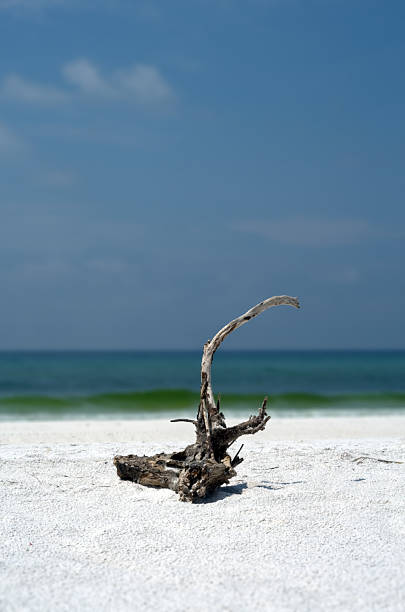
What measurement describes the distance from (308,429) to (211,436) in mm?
6793

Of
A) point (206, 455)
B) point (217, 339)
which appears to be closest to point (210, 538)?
point (206, 455)

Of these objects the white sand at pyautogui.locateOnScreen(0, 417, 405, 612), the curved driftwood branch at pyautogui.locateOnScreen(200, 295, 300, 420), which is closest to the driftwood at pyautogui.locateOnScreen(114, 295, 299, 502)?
the curved driftwood branch at pyautogui.locateOnScreen(200, 295, 300, 420)

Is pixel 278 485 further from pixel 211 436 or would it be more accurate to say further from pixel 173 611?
pixel 173 611

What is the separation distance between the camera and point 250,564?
3963mm

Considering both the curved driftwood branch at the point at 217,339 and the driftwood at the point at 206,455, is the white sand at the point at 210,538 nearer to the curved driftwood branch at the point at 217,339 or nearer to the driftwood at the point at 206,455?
the driftwood at the point at 206,455

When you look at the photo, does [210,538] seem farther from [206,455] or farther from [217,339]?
[217,339]

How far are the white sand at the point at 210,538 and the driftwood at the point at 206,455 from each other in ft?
0.48

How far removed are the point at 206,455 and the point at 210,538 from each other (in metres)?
1.27

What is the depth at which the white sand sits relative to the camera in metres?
3.45

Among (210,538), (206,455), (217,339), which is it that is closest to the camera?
(210,538)

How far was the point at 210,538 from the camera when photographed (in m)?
4.44

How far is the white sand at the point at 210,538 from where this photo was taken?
3447 mm

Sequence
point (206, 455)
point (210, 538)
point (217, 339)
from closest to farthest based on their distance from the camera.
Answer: point (210, 538), point (206, 455), point (217, 339)

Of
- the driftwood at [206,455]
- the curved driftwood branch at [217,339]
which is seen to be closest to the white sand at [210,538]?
the driftwood at [206,455]
